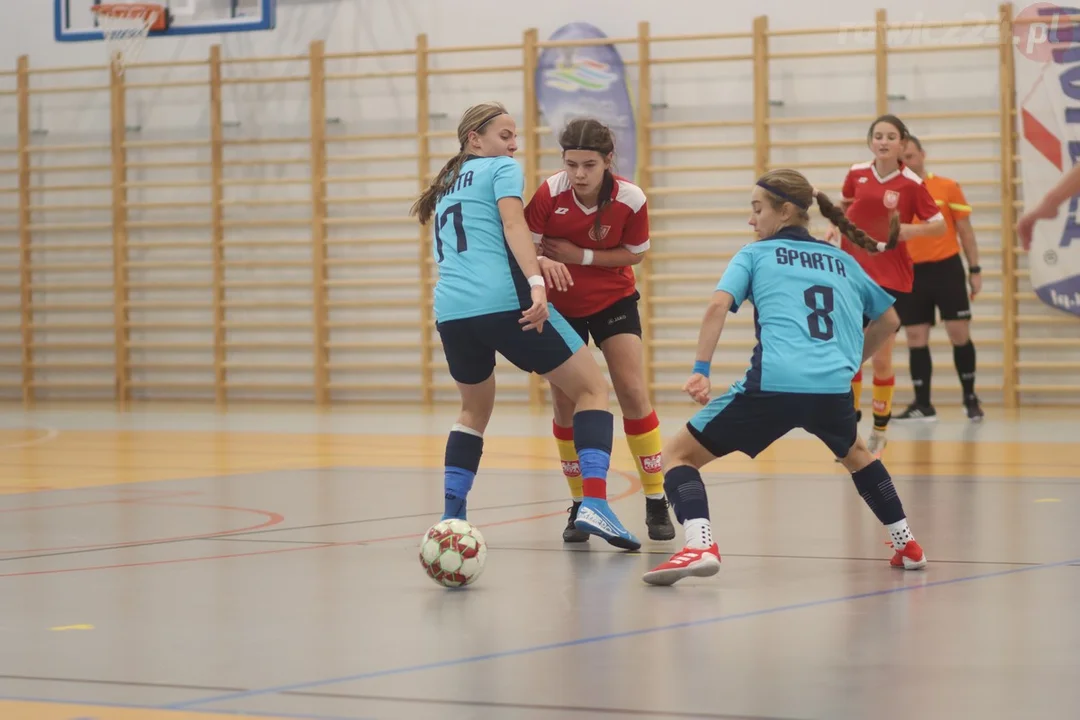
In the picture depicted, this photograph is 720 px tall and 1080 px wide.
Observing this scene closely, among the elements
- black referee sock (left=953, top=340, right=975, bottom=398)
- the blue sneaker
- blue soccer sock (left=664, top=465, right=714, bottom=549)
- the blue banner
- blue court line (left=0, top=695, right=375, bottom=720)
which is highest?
the blue banner

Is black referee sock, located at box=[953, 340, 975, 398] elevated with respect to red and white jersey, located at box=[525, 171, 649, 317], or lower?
lower

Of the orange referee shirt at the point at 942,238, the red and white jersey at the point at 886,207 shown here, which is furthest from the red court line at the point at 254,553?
the orange referee shirt at the point at 942,238

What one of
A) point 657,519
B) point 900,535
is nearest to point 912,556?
point 900,535

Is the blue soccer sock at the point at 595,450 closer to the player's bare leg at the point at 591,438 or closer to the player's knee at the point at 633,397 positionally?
the player's bare leg at the point at 591,438

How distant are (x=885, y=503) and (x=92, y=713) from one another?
2.55 metres

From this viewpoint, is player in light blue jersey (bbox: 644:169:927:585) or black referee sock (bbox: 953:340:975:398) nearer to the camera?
player in light blue jersey (bbox: 644:169:927:585)

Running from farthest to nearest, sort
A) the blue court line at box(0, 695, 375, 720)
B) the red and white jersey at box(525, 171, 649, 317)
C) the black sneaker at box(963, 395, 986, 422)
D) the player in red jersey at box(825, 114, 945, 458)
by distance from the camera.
Result: the black sneaker at box(963, 395, 986, 422) → the player in red jersey at box(825, 114, 945, 458) → the red and white jersey at box(525, 171, 649, 317) → the blue court line at box(0, 695, 375, 720)

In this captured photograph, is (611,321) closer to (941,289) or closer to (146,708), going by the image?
(146,708)

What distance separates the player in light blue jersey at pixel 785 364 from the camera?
180 inches

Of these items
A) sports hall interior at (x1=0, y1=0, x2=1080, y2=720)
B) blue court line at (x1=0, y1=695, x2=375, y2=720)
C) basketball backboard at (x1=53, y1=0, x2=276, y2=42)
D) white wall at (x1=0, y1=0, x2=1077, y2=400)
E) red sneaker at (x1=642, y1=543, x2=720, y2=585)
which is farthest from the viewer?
basketball backboard at (x1=53, y1=0, x2=276, y2=42)

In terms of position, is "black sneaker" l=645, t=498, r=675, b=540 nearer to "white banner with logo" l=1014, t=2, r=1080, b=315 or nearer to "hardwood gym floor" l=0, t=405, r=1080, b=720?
"hardwood gym floor" l=0, t=405, r=1080, b=720

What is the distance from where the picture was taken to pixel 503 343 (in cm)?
498

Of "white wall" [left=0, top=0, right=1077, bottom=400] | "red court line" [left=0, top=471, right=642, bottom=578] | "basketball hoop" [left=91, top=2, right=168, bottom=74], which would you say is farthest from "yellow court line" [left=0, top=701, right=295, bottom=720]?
"basketball hoop" [left=91, top=2, right=168, bottom=74]

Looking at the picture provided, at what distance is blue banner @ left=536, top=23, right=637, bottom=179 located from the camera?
14.0 metres
